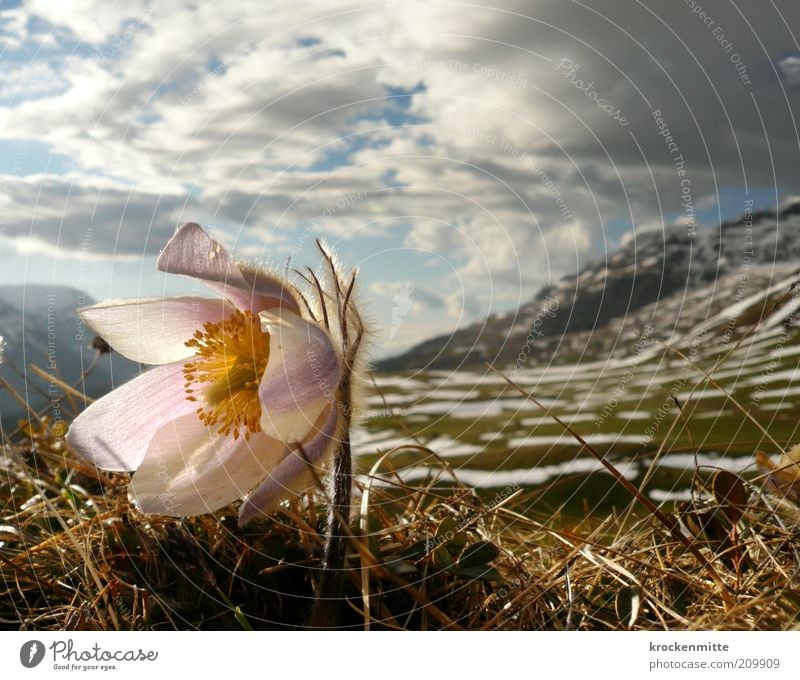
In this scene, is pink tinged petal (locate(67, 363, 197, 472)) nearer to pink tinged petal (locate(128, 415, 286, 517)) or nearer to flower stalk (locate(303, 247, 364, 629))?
pink tinged petal (locate(128, 415, 286, 517))

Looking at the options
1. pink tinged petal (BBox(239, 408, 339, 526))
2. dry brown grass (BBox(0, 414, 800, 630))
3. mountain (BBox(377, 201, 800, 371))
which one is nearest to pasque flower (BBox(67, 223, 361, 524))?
pink tinged petal (BBox(239, 408, 339, 526))

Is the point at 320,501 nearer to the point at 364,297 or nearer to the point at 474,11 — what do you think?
the point at 364,297

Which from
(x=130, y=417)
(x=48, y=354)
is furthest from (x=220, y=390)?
(x=48, y=354)

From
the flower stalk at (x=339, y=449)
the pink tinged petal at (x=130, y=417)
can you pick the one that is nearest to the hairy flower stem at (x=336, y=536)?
the flower stalk at (x=339, y=449)

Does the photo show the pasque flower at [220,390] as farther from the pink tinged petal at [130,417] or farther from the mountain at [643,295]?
the mountain at [643,295]

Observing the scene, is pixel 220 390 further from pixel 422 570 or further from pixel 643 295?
pixel 643 295
